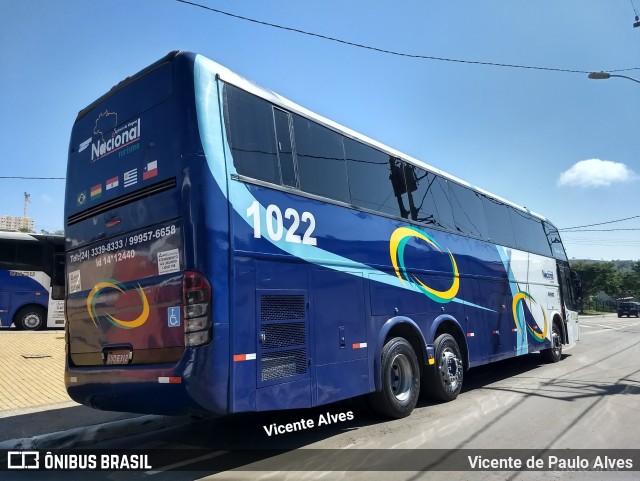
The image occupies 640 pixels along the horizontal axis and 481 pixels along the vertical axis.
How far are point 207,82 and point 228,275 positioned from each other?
6.53 feet

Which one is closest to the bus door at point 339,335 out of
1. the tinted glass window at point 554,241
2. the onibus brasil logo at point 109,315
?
the onibus brasil logo at point 109,315

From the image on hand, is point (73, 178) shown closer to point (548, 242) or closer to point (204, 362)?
point (204, 362)

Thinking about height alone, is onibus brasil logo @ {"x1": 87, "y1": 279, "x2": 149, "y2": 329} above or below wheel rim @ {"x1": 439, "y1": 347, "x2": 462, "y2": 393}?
above

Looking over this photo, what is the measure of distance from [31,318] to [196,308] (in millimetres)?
18751

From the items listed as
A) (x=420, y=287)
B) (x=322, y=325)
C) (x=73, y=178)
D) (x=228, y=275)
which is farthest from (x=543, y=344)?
(x=73, y=178)

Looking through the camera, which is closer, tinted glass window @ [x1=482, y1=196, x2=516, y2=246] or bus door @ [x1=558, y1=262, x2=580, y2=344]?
tinted glass window @ [x1=482, y1=196, x2=516, y2=246]

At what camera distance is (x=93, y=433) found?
19.5 ft

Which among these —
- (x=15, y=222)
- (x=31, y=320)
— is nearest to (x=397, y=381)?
(x=31, y=320)

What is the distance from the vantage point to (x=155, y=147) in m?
4.98

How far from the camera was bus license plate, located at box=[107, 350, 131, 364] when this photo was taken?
16.2 feet

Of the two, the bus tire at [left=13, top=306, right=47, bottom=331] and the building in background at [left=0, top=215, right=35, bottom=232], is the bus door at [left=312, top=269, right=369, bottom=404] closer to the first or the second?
the bus tire at [left=13, top=306, right=47, bottom=331]

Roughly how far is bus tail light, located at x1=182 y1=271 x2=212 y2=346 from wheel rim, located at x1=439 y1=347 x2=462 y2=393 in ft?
15.1

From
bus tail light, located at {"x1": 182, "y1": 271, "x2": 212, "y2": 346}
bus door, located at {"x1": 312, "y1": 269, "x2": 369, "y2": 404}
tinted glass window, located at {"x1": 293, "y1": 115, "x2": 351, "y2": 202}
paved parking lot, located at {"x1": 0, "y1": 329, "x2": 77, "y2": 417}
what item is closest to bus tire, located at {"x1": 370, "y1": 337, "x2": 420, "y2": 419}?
bus door, located at {"x1": 312, "y1": 269, "x2": 369, "y2": 404}

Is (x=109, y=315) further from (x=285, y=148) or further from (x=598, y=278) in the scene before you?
(x=598, y=278)
